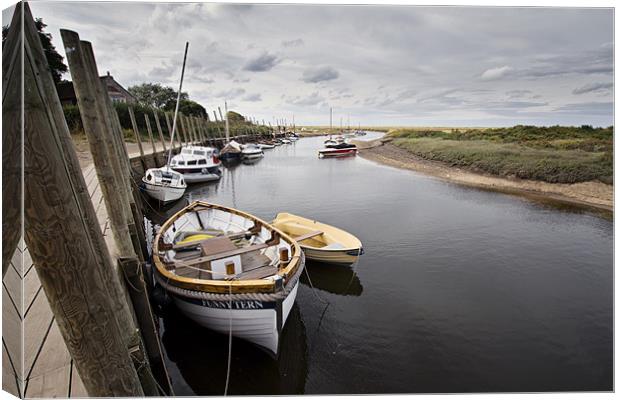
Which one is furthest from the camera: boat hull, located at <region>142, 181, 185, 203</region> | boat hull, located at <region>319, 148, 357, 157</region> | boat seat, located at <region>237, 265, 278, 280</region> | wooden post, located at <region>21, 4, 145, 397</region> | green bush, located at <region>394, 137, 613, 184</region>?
boat hull, located at <region>319, 148, 357, 157</region>

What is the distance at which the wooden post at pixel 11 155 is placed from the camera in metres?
1.46

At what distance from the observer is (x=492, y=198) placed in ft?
46.6

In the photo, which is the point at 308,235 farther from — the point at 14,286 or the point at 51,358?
the point at 14,286

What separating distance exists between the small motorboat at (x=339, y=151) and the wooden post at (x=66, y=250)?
31.1m

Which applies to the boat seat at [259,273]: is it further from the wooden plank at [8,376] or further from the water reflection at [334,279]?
the wooden plank at [8,376]

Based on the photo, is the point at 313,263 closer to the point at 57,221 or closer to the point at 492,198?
the point at 57,221

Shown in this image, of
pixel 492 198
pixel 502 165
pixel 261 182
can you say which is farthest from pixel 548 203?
pixel 261 182

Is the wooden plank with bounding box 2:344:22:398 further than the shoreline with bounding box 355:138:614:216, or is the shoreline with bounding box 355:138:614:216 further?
the shoreline with bounding box 355:138:614:216

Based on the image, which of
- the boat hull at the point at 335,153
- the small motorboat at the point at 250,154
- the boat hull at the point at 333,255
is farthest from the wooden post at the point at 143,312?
the boat hull at the point at 335,153

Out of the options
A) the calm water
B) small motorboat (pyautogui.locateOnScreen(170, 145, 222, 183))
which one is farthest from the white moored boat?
small motorboat (pyautogui.locateOnScreen(170, 145, 222, 183))

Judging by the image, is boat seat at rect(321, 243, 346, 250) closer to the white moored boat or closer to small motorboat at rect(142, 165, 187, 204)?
the white moored boat

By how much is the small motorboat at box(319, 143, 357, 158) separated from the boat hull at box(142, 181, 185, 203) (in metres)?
21.7

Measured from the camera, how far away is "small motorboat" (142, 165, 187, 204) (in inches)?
490

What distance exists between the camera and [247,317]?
4.02 metres
